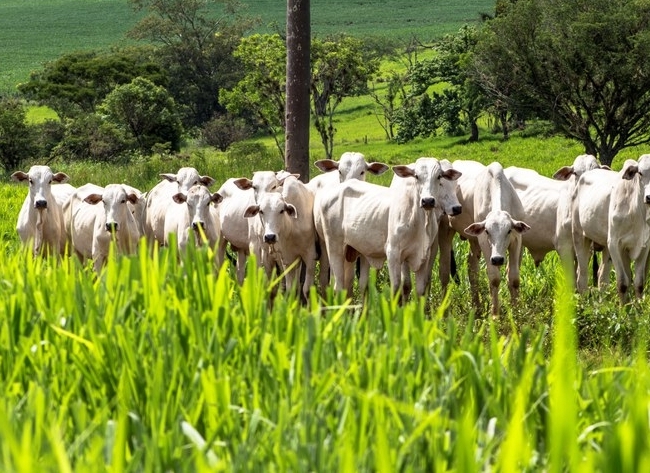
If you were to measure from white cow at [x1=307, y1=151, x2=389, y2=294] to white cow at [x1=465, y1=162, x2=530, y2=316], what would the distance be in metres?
1.14

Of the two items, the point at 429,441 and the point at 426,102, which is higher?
the point at 429,441

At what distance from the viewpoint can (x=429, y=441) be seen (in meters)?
3.18

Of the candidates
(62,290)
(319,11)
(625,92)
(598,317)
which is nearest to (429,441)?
(62,290)

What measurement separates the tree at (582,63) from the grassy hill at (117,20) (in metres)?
79.1

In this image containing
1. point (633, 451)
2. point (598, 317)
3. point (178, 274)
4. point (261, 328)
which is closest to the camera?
point (633, 451)

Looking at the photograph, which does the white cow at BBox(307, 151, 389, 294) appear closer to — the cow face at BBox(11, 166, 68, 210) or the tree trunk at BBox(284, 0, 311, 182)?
the tree trunk at BBox(284, 0, 311, 182)

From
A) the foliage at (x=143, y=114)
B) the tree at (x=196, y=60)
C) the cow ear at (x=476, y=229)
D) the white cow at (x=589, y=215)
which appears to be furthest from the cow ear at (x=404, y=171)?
the tree at (x=196, y=60)

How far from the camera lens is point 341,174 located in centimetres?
1127

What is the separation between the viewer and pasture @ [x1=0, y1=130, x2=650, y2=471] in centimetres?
278

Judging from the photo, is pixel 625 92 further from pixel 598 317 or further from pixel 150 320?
pixel 150 320

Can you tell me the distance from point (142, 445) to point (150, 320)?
1484mm

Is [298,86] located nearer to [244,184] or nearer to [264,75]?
[244,184]

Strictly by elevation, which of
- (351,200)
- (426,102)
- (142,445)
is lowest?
(426,102)

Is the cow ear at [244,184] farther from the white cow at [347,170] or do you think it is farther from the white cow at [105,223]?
the white cow at [105,223]
